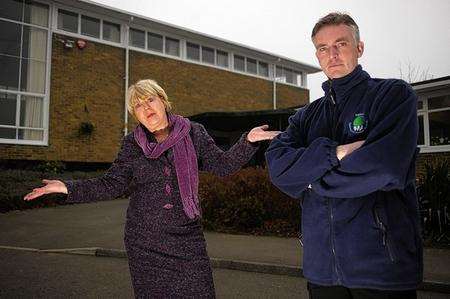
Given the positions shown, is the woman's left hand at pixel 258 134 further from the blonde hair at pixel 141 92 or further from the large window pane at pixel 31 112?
the large window pane at pixel 31 112

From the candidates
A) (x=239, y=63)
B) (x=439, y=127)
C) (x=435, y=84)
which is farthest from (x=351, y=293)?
(x=239, y=63)

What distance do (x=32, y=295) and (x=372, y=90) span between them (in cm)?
465

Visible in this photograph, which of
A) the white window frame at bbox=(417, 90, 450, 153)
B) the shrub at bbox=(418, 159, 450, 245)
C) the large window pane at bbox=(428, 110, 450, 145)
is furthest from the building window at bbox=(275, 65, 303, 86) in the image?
the shrub at bbox=(418, 159, 450, 245)

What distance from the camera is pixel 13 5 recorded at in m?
16.3

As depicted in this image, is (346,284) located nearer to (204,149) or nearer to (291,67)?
(204,149)

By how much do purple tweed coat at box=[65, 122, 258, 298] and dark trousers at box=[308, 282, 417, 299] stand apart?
0.90 m

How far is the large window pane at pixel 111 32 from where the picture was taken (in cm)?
1883

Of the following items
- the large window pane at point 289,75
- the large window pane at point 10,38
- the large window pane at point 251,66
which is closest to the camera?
the large window pane at point 10,38

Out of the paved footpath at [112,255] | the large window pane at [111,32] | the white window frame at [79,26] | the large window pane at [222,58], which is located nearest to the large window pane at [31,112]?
the white window frame at [79,26]

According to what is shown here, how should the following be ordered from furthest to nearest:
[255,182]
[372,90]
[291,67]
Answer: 1. [291,67]
2. [255,182]
3. [372,90]

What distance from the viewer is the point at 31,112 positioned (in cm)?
1638

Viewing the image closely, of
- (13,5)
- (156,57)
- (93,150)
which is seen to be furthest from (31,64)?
(156,57)

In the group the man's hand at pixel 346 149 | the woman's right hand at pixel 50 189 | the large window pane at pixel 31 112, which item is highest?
the large window pane at pixel 31 112

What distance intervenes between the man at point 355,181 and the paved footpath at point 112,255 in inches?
131
